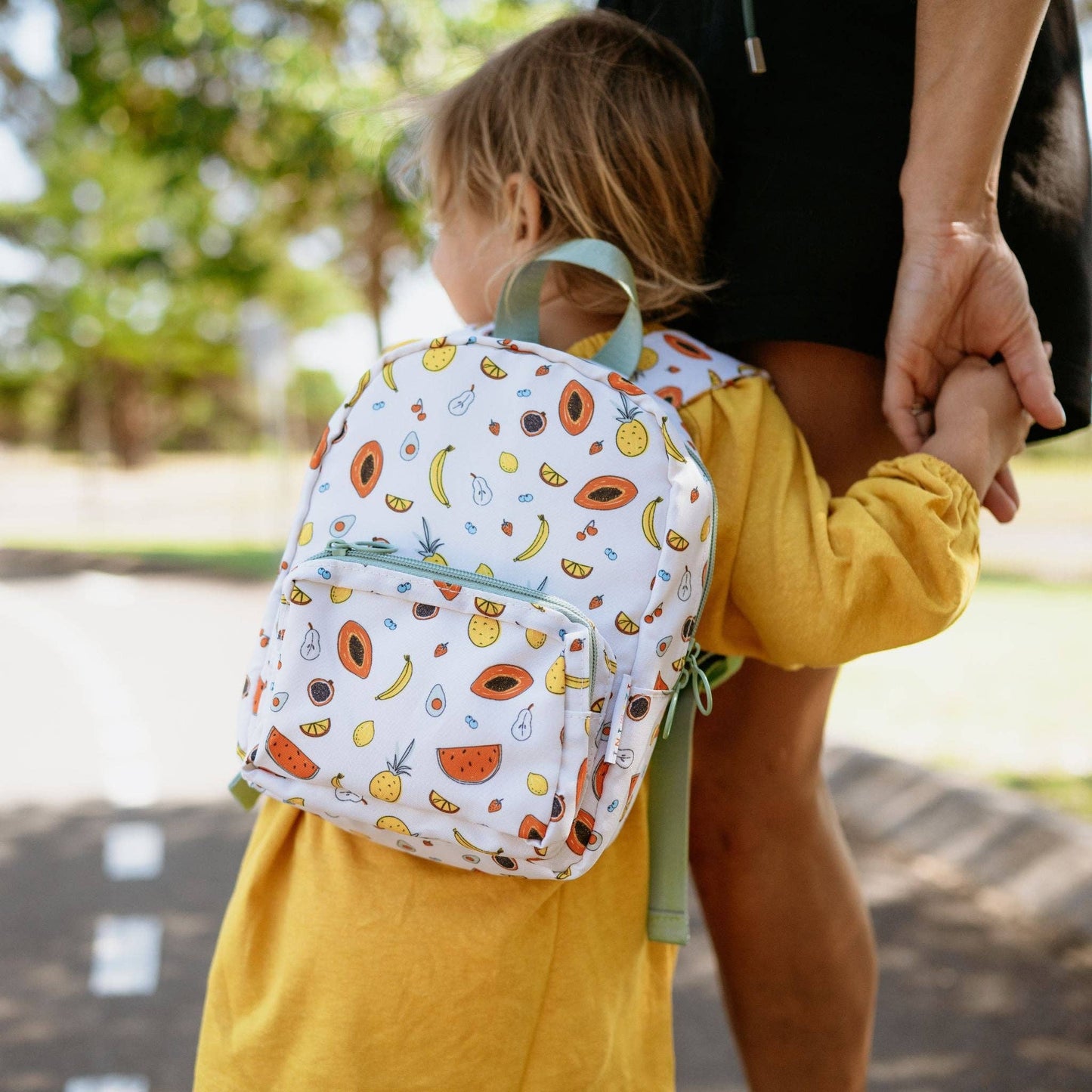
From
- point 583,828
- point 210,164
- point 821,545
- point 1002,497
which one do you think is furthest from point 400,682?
point 210,164

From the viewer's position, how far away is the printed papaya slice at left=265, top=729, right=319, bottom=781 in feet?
4.30

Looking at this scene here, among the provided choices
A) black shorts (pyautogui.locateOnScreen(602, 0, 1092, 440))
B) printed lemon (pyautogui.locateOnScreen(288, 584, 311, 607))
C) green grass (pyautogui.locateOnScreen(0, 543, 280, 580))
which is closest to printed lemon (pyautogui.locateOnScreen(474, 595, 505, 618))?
printed lemon (pyautogui.locateOnScreen(288, 584, 311, 607))

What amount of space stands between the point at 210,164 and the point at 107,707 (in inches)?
278

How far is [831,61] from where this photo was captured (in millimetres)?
1568

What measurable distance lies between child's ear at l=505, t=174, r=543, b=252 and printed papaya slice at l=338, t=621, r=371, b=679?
1.91ft

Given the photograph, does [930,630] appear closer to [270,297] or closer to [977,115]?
[977,115]

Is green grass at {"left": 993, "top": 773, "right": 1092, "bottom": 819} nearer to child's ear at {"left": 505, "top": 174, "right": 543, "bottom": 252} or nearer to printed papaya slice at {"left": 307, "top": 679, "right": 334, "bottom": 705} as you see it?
child's ear at {"left": 505, "top": 174, "right": 543, "bottom": 252}

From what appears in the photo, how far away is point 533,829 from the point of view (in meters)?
1.22

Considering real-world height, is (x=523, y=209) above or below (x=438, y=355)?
above

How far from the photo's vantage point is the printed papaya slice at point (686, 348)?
1.50m

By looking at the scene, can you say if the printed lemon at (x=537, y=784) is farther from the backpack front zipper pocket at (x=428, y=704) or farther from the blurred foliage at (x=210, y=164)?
the blurred foliage at (x=210, y=164)

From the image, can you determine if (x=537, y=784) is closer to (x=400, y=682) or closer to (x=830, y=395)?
(x=400, y=682)

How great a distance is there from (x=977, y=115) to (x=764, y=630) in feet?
2.21

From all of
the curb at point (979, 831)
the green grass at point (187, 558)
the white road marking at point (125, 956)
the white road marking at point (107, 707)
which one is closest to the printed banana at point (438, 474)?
the white road marking at point (125, 956)
